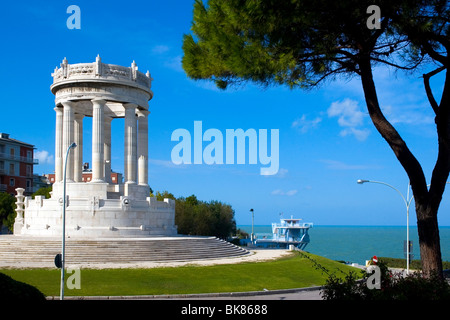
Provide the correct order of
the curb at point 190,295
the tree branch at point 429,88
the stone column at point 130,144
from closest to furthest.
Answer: the tree branch at point 429,88
the curb at point 190,295
the stone column at point 130,144

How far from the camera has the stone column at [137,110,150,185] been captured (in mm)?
51000

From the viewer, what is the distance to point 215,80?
19.1 m

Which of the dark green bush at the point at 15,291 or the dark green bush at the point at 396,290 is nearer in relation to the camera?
the dark green bush at the point at 15,291

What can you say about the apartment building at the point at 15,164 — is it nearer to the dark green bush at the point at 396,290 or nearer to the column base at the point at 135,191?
the column base at the point at 135,191

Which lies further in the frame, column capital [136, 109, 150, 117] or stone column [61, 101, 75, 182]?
column capital [136, 109, 150, 117]

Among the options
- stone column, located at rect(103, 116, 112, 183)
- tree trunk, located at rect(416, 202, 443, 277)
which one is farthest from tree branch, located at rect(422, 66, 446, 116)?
stone column, located at rect(103, 116, 112, 183)

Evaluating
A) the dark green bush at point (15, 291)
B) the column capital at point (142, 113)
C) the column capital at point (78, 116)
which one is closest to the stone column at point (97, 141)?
the column capital at point (142, 113)

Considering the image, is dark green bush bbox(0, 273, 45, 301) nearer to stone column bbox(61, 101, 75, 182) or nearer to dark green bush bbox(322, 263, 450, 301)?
dark green bush bbox(322, 263, 450, 301)

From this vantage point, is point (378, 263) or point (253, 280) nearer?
point (378, 263)

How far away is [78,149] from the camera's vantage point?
4997cm

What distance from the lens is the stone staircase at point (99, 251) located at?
33312 mm

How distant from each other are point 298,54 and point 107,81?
33.5m

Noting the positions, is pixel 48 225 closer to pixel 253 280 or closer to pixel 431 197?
pixel 253 280
